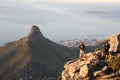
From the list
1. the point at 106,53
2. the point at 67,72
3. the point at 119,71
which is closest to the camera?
the point at 119,71

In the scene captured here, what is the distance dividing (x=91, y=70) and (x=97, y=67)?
0.88m

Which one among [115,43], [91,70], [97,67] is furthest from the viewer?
[115,43]

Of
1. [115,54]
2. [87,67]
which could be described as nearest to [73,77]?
[87,67]

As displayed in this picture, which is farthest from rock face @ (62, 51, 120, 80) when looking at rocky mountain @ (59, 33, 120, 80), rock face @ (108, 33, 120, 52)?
rock face @ (108, 33, 120, 52)

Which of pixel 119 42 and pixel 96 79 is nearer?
pixel 96 79

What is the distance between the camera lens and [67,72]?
52.7 m

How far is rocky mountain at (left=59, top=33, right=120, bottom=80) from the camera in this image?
4634 centimetres

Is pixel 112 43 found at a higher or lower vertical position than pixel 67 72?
higher

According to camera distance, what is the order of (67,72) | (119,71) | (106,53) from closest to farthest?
(119,71)
(106,53)
(67,72)

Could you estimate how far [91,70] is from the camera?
47.4m

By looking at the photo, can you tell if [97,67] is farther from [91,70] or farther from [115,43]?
[115,43]

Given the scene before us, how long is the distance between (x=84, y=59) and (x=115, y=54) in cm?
452

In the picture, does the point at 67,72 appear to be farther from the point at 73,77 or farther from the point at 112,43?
the point at 112,43

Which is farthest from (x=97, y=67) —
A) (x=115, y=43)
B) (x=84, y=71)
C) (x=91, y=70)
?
(x=115, y=43)
